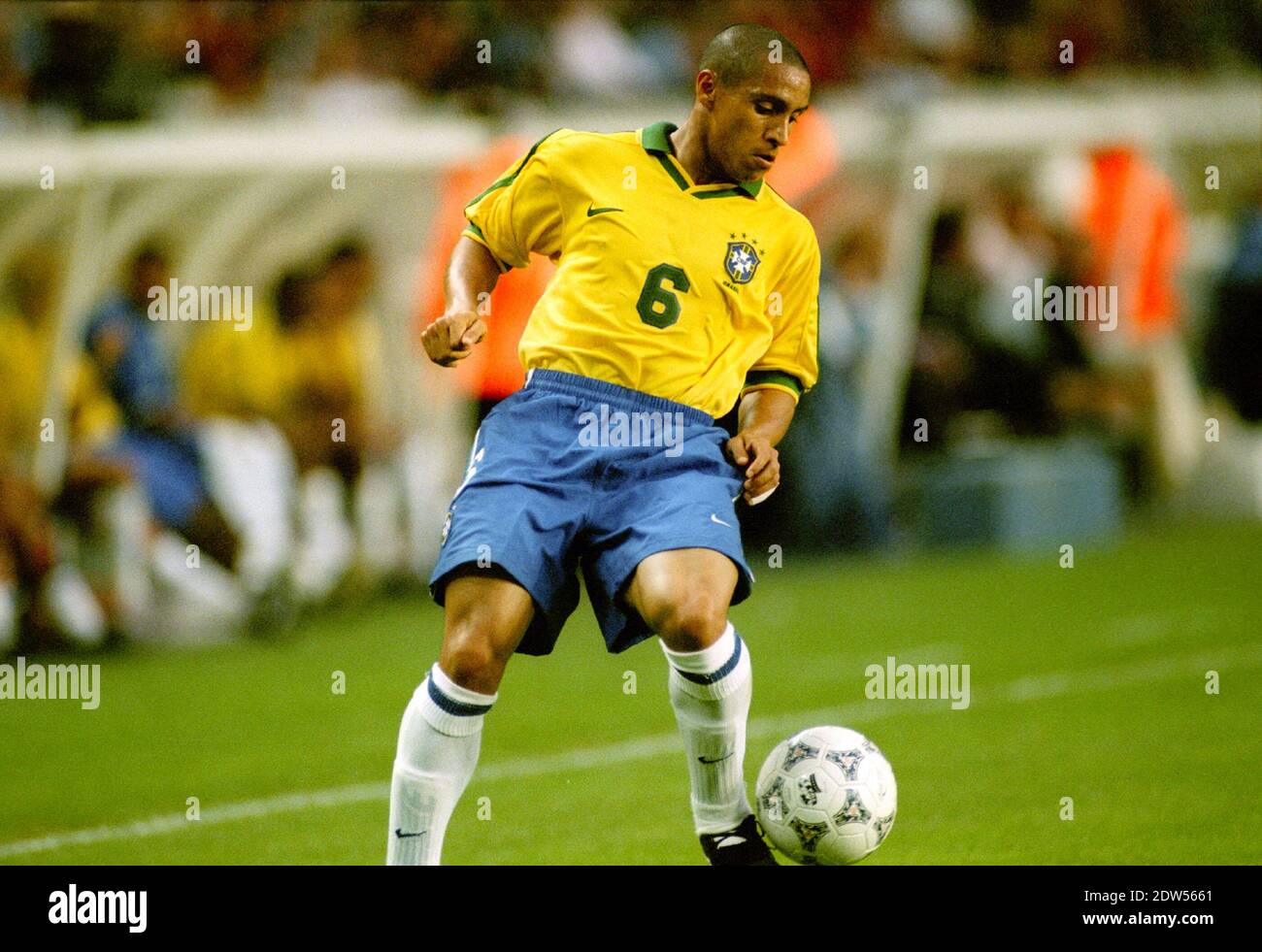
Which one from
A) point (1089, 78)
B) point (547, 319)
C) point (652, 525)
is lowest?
point (652, 525)

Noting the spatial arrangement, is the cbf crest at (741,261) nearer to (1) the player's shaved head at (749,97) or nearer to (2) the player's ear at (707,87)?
(1) the player's shaved head at (749,97)

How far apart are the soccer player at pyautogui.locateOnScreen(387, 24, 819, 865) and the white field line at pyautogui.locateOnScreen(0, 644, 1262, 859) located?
1.89 metres

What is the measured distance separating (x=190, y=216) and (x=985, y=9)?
8844 mm

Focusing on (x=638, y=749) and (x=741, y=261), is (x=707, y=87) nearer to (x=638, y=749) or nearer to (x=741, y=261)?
(x=741, y=261)

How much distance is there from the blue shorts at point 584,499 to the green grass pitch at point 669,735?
1133 millimetres

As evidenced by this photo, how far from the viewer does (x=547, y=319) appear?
212 inches

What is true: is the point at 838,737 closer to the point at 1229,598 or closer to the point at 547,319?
the point at 547,319

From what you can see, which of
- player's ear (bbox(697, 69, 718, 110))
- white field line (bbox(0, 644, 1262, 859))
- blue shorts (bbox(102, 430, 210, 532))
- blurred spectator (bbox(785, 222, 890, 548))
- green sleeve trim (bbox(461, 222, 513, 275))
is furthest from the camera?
blurred spectator (bbox(785, 222, 890, 548))

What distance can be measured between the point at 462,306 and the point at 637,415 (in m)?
0.54

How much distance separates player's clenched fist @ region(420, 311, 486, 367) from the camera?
495cm

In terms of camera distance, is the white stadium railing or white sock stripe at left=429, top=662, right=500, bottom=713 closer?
white sock stripe at left=429, top=662, right=500, bottom=713

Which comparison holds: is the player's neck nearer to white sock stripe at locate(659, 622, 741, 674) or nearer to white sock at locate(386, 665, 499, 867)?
white sock stripe at locate(659, 622, 741, 674)

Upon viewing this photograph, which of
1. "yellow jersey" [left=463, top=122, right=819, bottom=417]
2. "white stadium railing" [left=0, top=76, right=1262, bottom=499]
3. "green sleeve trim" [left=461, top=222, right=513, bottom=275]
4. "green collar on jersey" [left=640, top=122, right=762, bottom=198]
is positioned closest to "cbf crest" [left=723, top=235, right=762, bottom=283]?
"yellow jersey" [left=463, top=122, right=819, bottom=417]
